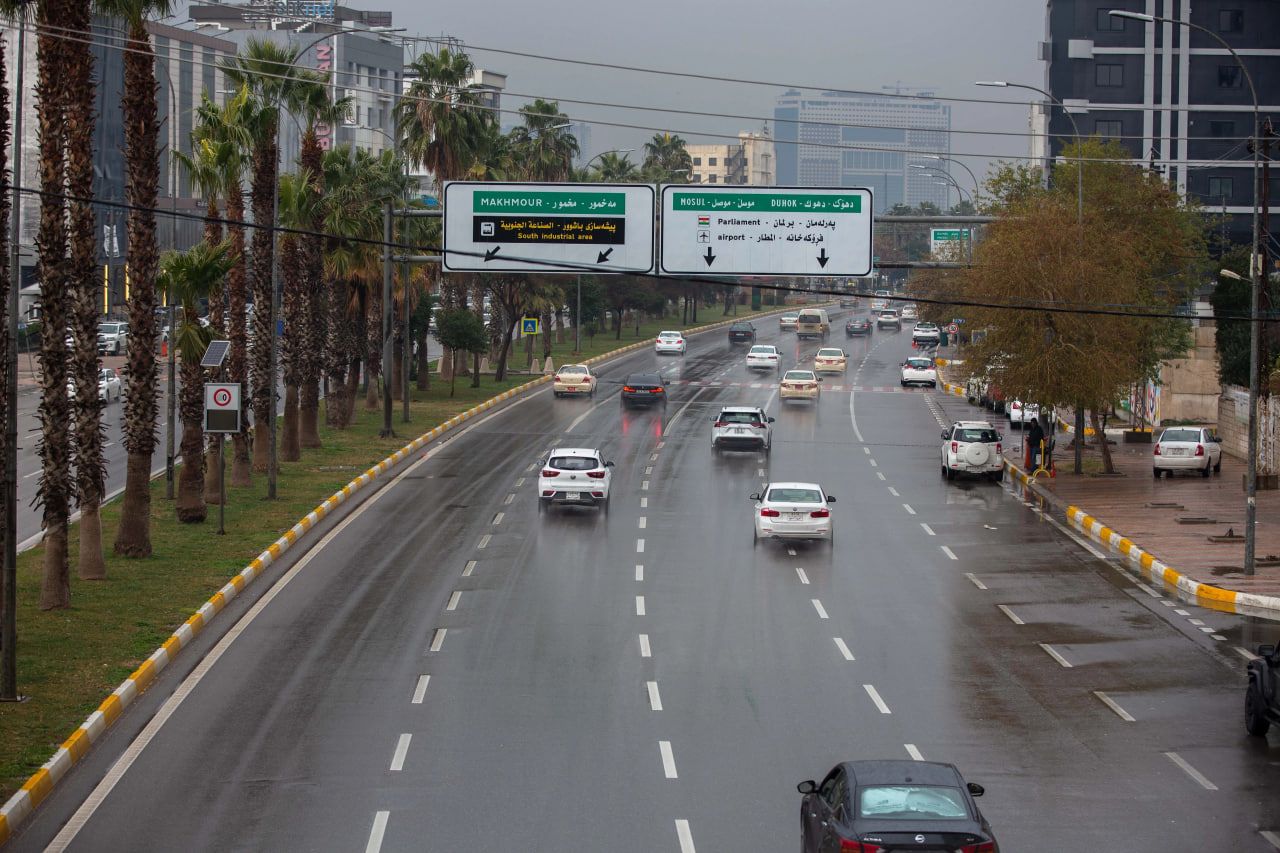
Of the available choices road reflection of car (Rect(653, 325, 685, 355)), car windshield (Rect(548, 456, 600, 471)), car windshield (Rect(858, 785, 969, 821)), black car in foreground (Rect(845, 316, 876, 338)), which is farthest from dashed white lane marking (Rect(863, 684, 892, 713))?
black car in foreground (Rect(845, 316, 876, 338))

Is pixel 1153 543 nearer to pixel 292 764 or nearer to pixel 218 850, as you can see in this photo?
pixel 292 764

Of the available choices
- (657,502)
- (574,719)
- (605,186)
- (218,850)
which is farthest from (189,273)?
(218,850)

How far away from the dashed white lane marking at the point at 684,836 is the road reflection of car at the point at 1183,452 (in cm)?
3606

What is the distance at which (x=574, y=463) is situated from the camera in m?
38.9

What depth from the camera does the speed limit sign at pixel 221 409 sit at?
3419 centimetres

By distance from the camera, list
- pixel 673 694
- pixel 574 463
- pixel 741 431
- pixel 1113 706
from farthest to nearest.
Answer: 1. pixel 741 431
2. pixel 574 463
3. pixel 673 694
4. pixel 1113 706

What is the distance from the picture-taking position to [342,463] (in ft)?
155

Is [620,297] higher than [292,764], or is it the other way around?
[620,297]

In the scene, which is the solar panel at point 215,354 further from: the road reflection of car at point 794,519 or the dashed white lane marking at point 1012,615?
the dashed white lane marking at point 1012,615

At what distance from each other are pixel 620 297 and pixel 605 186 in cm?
7404

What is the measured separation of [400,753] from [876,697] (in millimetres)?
6544

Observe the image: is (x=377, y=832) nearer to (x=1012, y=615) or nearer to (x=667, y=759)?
(x=667, y=759)

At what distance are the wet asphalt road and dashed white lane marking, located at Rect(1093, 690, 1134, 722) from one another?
90 mm

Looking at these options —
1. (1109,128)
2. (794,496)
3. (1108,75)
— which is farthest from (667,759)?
(1108,75)
